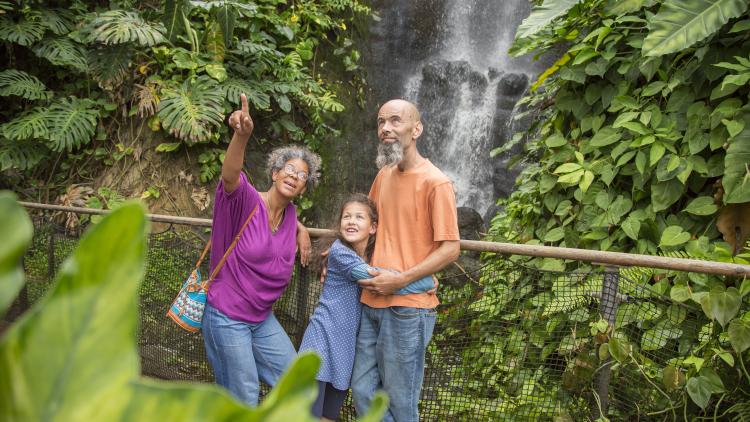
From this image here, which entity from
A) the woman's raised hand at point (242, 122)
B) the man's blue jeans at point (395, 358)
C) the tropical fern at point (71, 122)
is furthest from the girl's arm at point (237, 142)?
the tropical fern at point (71, 122)

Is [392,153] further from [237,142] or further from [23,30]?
[23,30]

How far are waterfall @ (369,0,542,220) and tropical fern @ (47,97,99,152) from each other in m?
4.60

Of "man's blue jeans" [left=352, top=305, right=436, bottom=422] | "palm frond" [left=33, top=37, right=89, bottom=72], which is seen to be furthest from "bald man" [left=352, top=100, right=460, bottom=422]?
"palm frond" [left=33, top=37, right=89, bottom=72]

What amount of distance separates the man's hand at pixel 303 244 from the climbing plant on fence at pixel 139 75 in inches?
153

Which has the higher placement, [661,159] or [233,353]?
[661,159]

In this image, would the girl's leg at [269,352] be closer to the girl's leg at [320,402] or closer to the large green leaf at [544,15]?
the girl's leg at [320,402]

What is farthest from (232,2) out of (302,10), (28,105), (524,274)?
(524,274)

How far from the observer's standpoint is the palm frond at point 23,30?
6.16m

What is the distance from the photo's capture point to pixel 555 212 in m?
3.57

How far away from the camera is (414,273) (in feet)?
7.41

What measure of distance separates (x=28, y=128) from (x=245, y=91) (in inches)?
86.6

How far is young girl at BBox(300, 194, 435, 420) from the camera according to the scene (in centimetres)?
237

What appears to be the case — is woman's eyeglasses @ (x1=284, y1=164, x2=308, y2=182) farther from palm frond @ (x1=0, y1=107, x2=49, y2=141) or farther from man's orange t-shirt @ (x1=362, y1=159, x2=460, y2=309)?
palm frond @ (x1=0, y1=107, x2=49, y2=141)

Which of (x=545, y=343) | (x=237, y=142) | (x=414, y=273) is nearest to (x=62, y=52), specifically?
(x=237, y=142)
